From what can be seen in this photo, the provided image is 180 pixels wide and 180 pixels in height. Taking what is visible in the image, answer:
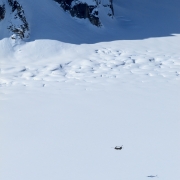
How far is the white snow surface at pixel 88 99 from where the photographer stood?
13.3ft

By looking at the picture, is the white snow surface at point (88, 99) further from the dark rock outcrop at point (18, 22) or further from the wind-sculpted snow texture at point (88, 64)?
the dark rock outcrop at point (18, 22)

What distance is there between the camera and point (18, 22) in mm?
9250

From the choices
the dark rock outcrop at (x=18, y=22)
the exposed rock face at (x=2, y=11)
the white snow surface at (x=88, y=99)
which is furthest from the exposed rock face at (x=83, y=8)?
the exposed rock face at (x=2, y=11)

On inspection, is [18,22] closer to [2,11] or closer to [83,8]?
[2,11]

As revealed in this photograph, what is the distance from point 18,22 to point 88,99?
404cm

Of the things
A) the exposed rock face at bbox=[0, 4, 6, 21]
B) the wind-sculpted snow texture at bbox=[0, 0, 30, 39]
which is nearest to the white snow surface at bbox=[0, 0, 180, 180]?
the wind-sculpted snow texture at bbox=[0, 0, 30, 39]

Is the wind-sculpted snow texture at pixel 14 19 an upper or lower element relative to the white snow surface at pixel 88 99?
upper

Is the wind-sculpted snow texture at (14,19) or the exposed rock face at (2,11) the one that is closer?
the wind-sculpted snow texture at (14,19)

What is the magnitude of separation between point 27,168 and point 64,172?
1.39 feet

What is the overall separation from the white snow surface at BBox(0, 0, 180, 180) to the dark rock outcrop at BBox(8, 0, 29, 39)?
0.21 meters

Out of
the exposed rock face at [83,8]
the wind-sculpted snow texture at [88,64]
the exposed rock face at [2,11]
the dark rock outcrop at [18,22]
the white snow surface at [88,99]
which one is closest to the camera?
the white snow surface at [88,99]

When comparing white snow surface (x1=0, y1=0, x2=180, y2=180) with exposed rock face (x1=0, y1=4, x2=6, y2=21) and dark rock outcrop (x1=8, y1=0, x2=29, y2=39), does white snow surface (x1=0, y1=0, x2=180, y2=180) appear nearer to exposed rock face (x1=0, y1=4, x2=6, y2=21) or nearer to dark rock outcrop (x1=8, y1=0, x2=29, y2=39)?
dark rock outcrop (x1=8, y1=0, x2=29, y2=39)

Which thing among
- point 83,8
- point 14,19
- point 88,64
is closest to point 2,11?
point 14,19

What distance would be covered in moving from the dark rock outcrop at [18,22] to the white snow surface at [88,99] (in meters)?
0.21
